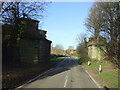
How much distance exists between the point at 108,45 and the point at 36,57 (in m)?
21.4

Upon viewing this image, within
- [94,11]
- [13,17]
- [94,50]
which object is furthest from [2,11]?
[94,50]

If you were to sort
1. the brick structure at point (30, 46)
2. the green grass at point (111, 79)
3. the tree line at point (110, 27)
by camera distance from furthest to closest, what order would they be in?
the brick structure at point (30, 46)
the tree line at point (110, 27)
the green grass at point (111, 79)

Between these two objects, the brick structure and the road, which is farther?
the brick structure

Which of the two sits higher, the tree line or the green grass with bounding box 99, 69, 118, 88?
the tree line

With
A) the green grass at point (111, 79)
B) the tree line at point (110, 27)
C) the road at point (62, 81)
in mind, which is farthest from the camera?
the tree line at point (110, 27)

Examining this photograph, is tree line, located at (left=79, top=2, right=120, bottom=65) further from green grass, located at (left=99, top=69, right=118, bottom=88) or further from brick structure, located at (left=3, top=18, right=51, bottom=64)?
brick structure, located at (left=3, top=18, right=51, bottom=64)

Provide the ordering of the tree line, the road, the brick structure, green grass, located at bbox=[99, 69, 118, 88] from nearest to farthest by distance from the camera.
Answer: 1. the road
2. green grass, located at bbox=[99, 69, 118, 88]
3. the tree line
4. the brick structure

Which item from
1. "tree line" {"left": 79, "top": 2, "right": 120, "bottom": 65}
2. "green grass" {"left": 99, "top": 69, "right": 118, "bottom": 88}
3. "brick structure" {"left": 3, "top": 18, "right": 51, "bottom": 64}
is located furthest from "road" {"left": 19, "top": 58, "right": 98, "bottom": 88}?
"brick structure" {"left": 3, "top": 18, "right": 51, "bottom": 64}

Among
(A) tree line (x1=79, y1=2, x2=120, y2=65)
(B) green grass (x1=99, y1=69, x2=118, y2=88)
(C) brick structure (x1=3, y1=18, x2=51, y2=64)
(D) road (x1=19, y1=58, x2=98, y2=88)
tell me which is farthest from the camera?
(C) brick structure (x1=3, y1=18, x2=51, y2=64)

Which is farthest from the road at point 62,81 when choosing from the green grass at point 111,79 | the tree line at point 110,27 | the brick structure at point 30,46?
the brick structure at point 30,46

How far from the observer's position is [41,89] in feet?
36.9

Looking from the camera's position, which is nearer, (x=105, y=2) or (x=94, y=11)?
(x=105, y=2)

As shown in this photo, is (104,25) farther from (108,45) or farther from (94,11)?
(94,11)

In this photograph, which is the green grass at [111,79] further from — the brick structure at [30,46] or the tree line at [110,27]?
the brick structure at [30,46]
